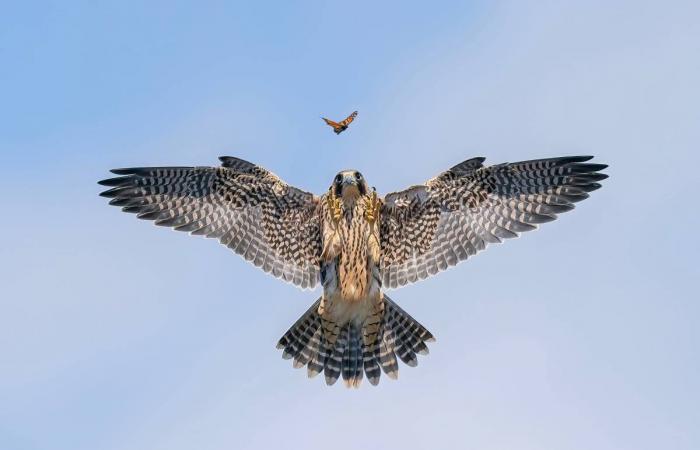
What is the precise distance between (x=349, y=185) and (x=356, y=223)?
50 cm

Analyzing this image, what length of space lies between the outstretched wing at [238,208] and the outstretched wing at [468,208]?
3.53 ft

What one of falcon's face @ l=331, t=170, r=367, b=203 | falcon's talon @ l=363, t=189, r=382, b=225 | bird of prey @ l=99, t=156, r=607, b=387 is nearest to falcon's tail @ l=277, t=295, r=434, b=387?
bird of prey @ l=99, t=156, r=607, b=387

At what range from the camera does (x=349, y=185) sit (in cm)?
2008

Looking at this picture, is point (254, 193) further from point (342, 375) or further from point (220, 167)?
point (342, 375)

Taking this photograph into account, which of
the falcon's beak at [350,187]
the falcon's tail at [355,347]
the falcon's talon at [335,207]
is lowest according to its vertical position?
the falcon's tail at [355,347]

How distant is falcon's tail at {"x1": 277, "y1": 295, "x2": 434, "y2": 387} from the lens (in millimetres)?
20594

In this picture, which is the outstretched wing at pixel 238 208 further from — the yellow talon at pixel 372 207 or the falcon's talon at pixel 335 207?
the yellow talon at pixel 372 207

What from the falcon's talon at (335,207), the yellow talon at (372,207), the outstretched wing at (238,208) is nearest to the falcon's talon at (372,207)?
the yellow talon at (372,207)

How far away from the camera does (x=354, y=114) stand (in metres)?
20.1

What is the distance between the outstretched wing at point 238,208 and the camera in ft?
66.9

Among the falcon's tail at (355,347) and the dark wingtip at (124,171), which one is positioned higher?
the dark wingtip at (124,171)

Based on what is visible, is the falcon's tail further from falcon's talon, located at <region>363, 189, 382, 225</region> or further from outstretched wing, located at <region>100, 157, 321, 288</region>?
falcon's talon, located at <region>363, 189, 382, 225</region>

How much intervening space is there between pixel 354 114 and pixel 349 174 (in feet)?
2.54

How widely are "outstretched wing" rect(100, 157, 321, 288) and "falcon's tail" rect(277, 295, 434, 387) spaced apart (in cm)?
67
